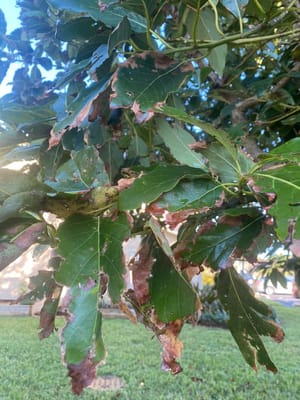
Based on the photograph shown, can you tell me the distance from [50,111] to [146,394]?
261 cm

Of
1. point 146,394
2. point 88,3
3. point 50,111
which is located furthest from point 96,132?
point 146,394

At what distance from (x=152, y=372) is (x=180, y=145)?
127 inches

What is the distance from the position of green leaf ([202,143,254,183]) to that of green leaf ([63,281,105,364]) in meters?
0.23

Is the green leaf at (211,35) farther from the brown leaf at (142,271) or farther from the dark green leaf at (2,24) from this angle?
the dark green leaf at (2,24)

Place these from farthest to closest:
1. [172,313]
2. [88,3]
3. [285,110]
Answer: [285,110] → [88,3] → [172,313]

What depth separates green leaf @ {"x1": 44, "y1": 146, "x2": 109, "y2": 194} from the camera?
1.63ft

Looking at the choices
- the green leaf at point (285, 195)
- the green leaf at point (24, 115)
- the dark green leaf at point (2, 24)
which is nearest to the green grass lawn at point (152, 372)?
the dark green leaf at point (2, 24)

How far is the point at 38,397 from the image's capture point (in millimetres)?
2836

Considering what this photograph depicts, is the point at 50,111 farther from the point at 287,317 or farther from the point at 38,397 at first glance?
the point at 287,317

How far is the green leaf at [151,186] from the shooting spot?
499mm

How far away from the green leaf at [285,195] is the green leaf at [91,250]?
0.18 meters

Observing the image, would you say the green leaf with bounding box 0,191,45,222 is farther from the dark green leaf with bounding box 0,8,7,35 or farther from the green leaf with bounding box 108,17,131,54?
the dark green leaf with bounding box 0,8,7,35

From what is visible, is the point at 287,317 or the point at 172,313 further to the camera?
the point at 287,317

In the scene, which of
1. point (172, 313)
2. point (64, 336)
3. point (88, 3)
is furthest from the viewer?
point (88, 3)
